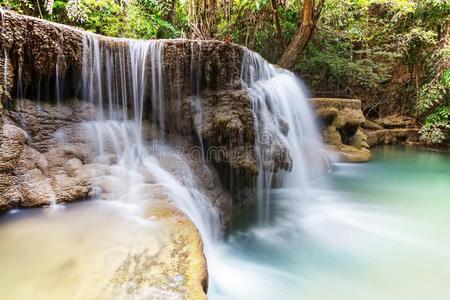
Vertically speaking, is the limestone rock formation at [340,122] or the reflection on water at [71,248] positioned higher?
the limestone rock formation at [340,122]

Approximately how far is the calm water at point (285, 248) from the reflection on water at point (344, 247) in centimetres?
1

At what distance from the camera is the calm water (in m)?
2.23

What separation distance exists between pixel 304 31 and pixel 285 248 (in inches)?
291

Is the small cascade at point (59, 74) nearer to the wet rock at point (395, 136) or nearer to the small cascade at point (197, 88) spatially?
the small cascade at point (197, 88)

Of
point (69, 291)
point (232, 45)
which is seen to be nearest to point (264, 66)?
point (232, 45)

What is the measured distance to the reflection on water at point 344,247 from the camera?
3.34 m

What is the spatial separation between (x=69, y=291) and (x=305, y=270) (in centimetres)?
276

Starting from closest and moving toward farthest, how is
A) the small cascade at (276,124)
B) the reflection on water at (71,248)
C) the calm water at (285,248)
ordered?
the reflection on water at (71,248), the calm water at (285,248), the small cascade at (276,124)

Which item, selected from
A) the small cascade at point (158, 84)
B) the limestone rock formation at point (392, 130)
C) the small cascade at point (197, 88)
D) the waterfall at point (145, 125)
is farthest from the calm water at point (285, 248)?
the limestone rock formation at point (392, 130)

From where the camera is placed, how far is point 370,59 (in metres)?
13.3

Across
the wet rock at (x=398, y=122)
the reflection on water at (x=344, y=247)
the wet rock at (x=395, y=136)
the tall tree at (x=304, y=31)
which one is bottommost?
the reflection on water at (x=344, y=247)

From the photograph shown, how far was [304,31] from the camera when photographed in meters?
9.25

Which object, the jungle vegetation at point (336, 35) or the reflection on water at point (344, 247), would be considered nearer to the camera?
the reflection on water at point (344, 247)

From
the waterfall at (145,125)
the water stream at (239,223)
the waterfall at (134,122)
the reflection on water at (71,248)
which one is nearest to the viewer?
the reflection on water at (71,248)
